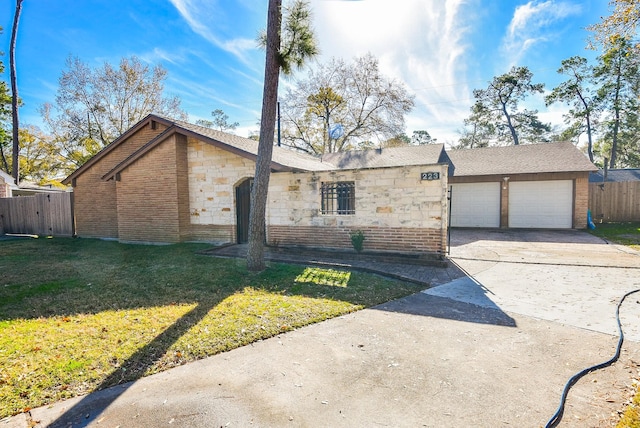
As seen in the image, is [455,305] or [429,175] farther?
[429,175]

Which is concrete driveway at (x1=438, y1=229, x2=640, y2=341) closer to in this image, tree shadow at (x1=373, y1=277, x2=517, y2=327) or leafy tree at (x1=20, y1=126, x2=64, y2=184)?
tree shadow at (x1=373, y1=277, x2=517, y2=327)

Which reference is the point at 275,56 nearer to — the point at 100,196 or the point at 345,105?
the point at 100,196

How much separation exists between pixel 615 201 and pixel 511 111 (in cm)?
1630

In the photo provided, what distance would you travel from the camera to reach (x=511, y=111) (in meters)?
28.8

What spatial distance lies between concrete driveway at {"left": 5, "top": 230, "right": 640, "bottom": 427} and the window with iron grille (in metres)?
4.47

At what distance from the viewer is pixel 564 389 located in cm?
283

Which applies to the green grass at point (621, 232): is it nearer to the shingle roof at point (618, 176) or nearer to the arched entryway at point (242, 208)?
the shingle roof at point (618, 176)

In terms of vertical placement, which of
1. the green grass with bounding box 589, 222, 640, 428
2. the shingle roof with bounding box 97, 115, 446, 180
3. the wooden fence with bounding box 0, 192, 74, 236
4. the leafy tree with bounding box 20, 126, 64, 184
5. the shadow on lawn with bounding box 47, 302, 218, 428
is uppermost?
the leafy tree with bounding box 20, 126, 64, 184

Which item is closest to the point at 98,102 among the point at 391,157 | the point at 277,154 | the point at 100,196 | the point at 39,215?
the point at 39,215

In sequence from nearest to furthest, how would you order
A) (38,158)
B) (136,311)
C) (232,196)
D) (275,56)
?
(136,311)
(275,56)
(232,196)
(38,158)

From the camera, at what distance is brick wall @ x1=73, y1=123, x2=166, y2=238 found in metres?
13.5

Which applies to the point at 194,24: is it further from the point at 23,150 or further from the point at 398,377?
the point at 23,150

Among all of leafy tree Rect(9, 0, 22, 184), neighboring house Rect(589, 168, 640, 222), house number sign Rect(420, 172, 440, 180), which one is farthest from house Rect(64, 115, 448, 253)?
neighboring house Rect(589, 168, 640, 222)

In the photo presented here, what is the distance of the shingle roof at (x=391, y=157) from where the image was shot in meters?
15.0
